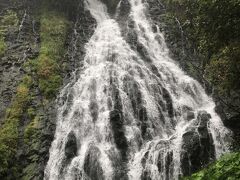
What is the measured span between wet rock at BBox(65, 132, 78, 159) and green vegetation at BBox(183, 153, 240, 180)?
8.92 m

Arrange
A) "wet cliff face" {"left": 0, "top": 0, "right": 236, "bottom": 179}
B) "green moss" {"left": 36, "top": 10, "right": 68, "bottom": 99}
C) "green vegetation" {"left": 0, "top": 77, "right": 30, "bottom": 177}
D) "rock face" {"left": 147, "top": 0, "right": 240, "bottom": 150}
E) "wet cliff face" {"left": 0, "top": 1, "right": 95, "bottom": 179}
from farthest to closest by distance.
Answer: "green moss" {"left": 36, "top": 10, "right": 68, "bottom": 99} < "rock face" {"left": 147, "top": 0, "right": 240, "bottom": 150} < "wet cliff face" {"left": 0, "top": 1, "right": 95, "bottom": 179} < "green vegetation" {"left": 0, "top": 77, "right": 30, "bottom": 177} < "wet cliff face" {"left": 0, "top": 0, "right": 236, "bottom": 179}

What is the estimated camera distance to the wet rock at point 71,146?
722 inches

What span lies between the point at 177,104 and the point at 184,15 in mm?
10650

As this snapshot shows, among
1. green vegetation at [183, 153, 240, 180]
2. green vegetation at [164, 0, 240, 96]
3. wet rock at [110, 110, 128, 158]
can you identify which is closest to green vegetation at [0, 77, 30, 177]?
wet rock at [110, 110, 128, 158]

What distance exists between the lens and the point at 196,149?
17.1 meters

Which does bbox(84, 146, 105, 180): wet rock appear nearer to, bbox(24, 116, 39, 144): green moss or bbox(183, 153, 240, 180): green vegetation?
bbox(24, 116, 39, 144): green moss

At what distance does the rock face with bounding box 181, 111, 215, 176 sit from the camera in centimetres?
1669

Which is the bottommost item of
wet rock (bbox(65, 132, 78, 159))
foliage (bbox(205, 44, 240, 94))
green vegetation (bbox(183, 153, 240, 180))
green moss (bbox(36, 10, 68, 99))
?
green vegetation (bbox(183, 153, 240, 180))

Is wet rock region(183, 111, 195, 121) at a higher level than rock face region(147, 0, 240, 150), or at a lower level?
lower

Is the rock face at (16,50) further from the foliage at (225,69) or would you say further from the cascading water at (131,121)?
the foliage at (225,69)

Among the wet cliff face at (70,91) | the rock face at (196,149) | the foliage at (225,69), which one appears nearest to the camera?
the rock face at (196,149)

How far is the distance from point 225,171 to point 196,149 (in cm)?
757

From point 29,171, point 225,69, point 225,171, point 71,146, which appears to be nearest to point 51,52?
point 71,146

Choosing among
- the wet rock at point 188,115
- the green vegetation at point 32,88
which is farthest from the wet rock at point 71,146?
the wet rock at point 188,115
